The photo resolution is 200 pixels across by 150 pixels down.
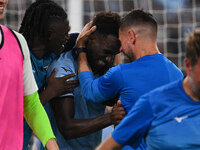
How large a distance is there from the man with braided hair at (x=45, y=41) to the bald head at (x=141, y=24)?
1.14 feet

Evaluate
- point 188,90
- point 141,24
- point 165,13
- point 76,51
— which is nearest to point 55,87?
point 76,51

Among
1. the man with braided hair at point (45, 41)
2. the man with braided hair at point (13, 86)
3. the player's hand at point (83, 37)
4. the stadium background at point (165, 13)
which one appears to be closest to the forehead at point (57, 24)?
the man with braided hair at point (45, 41)

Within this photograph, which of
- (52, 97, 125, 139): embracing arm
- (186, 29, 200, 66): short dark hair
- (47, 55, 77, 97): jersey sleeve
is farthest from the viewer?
(47, 55, 77, 97): jersey sleeve

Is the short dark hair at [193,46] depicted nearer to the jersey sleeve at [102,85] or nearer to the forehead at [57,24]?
the jersey sleeve at [102,85]

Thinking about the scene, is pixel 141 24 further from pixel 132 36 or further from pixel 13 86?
pixel 13 86

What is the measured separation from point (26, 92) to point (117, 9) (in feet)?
13.6

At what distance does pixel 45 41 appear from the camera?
2.33m

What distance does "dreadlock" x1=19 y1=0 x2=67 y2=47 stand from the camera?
2346 millimetres

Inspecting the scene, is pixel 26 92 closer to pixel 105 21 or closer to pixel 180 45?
pixel 105 21

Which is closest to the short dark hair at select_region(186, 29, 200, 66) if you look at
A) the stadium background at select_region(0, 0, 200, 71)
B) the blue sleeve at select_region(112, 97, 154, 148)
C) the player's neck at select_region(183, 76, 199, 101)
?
the player's neck at select_region(183, 76, 199, 101)

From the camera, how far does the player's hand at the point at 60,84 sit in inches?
91.7

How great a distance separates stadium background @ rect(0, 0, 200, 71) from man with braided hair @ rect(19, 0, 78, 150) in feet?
10.2

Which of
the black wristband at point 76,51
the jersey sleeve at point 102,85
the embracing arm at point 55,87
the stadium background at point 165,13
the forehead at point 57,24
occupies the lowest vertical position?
the stadium background at point 165,13

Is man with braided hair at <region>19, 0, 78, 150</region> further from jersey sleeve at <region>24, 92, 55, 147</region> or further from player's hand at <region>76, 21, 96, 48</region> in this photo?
jersey sleeve at <region>24, 92, 55, 147</region>
